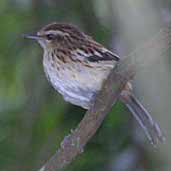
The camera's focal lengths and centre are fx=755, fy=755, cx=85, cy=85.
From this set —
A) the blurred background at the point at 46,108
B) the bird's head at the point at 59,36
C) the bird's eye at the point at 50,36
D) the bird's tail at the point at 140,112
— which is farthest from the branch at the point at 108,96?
the bird's eye at the point at 50,36

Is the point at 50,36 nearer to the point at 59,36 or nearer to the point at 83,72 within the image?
the point at 59,36

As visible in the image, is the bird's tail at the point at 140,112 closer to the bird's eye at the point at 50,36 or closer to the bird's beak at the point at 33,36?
the bird's eye at the point at 50,36

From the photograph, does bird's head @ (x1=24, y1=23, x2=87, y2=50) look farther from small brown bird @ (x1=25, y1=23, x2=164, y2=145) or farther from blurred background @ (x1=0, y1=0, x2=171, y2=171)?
blurred background @ (x1=0, y1=0, x2=171, y2=171)

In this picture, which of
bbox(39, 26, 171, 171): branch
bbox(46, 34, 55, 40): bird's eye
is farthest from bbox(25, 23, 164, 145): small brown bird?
bbox(39, 26, 171, 171): branch

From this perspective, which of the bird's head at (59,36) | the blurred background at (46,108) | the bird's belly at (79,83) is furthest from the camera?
the blurred background at (46,108)

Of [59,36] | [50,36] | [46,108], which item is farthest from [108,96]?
[46,108]

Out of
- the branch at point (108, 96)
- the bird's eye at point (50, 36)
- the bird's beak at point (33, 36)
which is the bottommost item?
the bird's beak at point (33, 36)

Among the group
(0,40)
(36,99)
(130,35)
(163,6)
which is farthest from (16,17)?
(130,35)
